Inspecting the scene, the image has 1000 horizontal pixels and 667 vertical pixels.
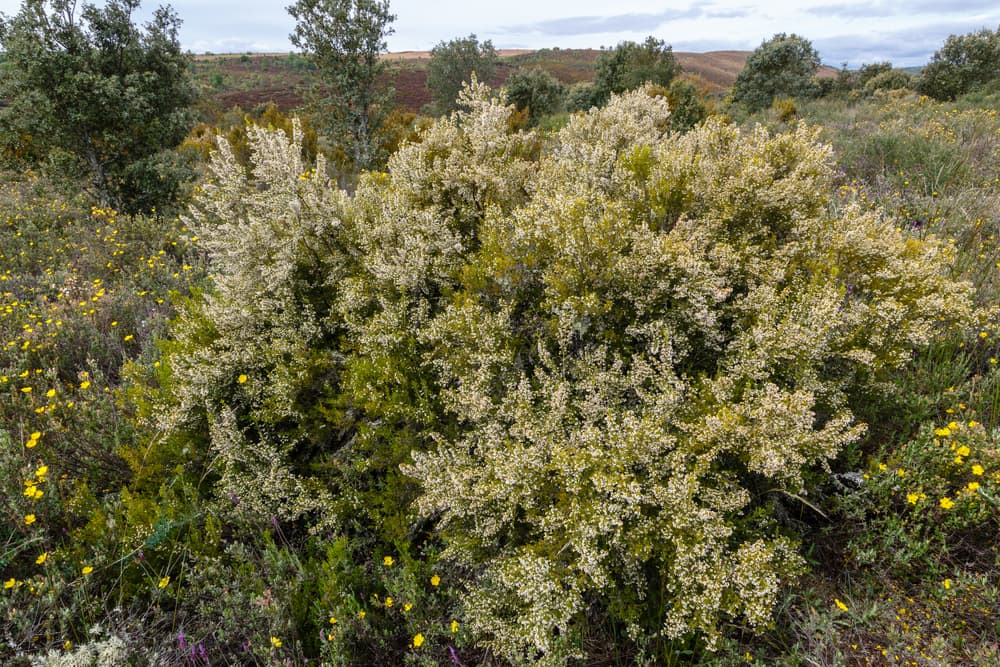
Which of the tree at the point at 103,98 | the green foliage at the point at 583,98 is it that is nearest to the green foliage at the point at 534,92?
the green foliage at the point at 583,98

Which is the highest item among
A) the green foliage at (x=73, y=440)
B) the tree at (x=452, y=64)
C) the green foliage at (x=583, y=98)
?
the tree at (x=452, y=64)

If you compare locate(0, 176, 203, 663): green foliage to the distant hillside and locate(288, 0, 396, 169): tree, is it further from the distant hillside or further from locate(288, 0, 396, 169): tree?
the distant hillside

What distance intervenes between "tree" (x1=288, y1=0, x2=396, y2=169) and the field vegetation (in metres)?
9.80

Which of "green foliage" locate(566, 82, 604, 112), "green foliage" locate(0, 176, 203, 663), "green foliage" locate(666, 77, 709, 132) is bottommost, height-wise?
"green foliage" locate(0, 176, 203, 663)

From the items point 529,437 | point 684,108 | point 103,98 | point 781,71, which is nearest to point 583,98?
point 781,71

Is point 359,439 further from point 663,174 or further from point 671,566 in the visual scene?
point 663,174

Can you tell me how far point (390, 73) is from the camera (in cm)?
1434

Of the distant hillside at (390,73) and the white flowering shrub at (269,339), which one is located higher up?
the distant hillside at (390,73)

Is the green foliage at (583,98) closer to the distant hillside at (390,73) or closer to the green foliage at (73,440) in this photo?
the distant hillside at (390,73)

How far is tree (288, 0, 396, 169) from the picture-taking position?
40.5 feet

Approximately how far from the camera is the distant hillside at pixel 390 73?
35.2 m

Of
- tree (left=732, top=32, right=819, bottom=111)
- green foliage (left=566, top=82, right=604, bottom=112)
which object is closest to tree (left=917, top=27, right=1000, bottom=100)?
tree (left=732, top=32, right=819, bottom=111)

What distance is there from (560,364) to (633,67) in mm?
24275

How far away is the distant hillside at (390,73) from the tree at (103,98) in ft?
16.9
